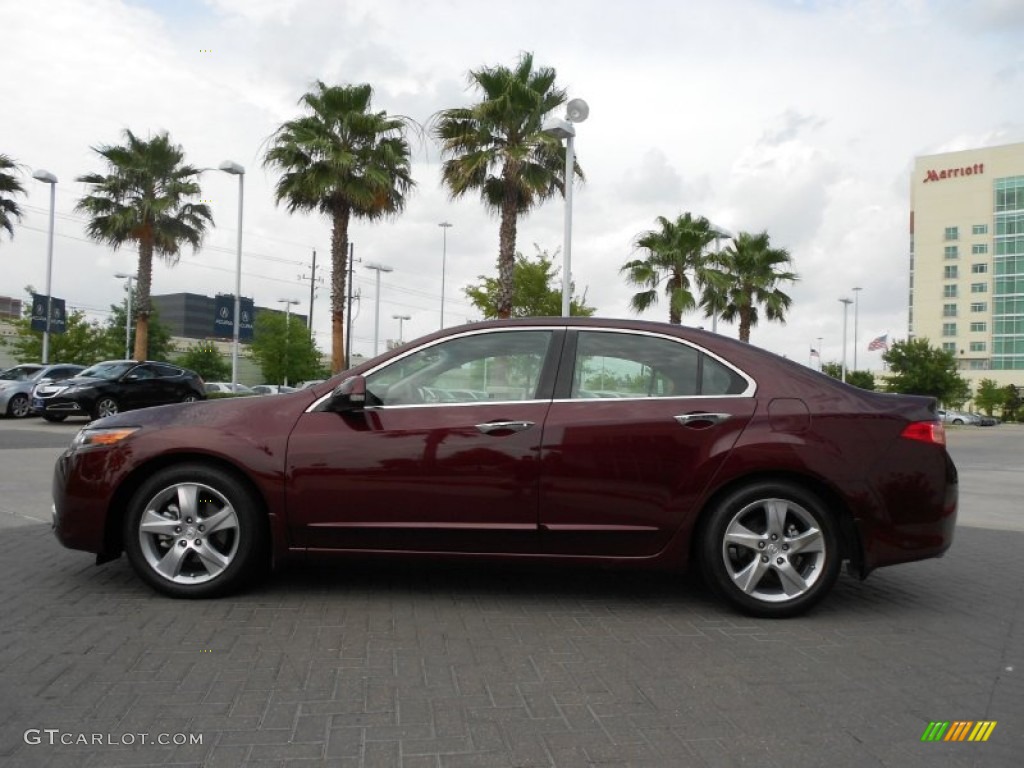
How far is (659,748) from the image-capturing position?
3027 mm

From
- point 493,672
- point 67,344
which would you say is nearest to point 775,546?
point 493,672

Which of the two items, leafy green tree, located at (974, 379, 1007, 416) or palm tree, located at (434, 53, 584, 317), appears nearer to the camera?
palm tree, located at (434, 53, 584, 317)

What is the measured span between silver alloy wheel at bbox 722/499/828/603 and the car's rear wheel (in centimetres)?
2432

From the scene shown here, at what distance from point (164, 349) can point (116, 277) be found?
576cm

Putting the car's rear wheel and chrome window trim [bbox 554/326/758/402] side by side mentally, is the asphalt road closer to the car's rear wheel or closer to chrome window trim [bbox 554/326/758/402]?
chrome window trim [bbox 554/326/758/402]

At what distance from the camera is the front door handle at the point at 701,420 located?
464cm

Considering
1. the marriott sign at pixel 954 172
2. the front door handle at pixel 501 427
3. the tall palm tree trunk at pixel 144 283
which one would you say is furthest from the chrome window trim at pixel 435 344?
the marriott sign at pixel 954 172

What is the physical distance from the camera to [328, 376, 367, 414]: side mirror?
4.64 meters

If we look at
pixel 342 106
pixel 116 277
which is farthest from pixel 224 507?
pixel 116 277

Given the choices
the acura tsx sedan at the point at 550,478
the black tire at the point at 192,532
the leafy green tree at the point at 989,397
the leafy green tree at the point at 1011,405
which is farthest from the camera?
the leafy green tree at the point at 1011,405

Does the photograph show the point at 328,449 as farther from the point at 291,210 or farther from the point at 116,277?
the point at 116,277

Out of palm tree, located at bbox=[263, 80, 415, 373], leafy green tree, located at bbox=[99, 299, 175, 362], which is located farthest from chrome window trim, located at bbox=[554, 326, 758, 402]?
leafy green tree, located at bbox=[99, 299, 175, 362]

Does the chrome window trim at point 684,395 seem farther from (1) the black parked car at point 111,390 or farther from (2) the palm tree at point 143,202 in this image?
(2) the palm tree at point 143,202

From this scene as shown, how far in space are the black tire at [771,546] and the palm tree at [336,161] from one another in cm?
2255
